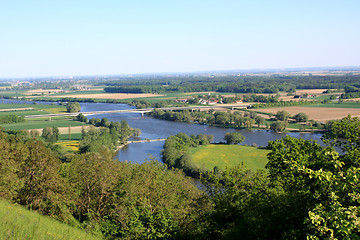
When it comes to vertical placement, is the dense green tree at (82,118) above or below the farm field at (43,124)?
above

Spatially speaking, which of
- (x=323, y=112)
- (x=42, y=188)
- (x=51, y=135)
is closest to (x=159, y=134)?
(x=51, y=135)

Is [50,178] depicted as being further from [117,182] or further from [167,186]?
[167,186]

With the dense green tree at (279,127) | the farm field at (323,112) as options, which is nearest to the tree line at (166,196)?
the dense green tree at (279,127)

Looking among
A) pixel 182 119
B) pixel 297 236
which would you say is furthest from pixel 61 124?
pixel 297 236

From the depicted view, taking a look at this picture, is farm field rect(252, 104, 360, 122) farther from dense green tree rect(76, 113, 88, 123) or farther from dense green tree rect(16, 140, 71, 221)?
dense green tree rect(16, 140, 71, 221)

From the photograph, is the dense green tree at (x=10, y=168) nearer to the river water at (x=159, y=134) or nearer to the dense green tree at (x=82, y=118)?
the river water at (x=159, y=134)

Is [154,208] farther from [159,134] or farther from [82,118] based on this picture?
[82,118]

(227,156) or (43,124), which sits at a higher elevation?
(43,124)

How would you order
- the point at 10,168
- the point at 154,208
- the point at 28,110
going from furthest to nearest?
the point at 28,110
the point at 154,208
the point at 10,168
